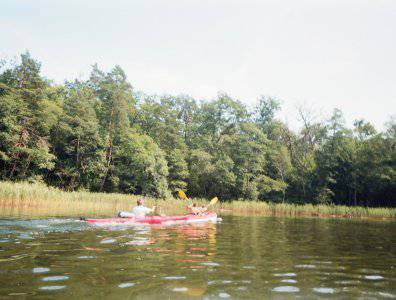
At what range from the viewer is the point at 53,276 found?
5070 mm

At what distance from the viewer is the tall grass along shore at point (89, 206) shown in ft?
59.1

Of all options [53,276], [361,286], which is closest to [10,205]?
[53,276]

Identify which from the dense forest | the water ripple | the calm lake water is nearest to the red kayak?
the calm lake water

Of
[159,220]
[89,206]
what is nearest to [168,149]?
[89,206]

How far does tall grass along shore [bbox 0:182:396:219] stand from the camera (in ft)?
59.1

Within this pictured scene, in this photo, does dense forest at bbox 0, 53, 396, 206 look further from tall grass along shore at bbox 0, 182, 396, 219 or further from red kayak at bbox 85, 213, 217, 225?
red kayak at bbox 85, 213, 217, 225

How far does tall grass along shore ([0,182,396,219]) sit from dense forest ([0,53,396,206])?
6738 mm

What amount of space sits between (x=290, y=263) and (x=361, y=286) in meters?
1.88

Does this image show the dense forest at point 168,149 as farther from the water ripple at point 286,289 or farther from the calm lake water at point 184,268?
the water ripple at point 286,289

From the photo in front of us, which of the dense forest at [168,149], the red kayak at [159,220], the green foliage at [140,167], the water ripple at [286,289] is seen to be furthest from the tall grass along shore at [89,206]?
the water ripple at [286,289]

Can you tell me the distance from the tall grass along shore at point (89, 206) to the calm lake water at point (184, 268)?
25.9 feet

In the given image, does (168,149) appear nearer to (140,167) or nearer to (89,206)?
(140,167)

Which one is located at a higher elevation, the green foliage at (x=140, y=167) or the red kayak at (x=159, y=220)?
the green foliage at (x=140, y=167)

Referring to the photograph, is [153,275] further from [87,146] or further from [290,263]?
[87,146]
